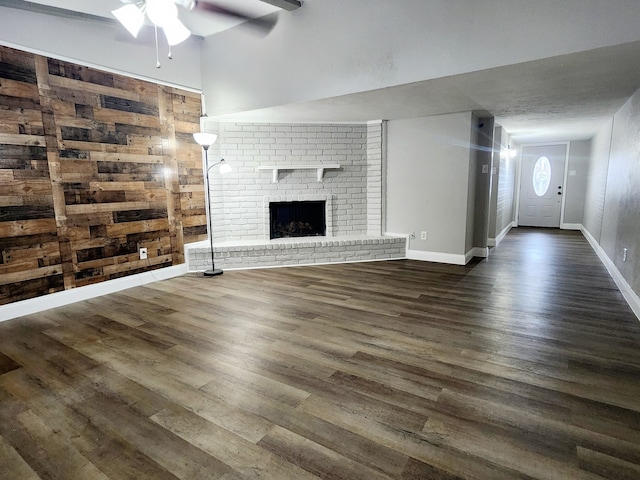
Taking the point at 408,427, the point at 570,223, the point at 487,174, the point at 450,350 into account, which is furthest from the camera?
the point at 570,223

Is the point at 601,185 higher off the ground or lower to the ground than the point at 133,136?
lower

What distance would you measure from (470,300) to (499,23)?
2.38 meters

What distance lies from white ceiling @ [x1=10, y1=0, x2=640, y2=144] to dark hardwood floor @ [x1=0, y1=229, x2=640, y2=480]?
2.03 meters

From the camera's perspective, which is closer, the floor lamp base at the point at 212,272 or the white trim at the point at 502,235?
the floor lamp base at the point at 212,272

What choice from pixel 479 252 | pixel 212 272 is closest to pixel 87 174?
pixel 212 272

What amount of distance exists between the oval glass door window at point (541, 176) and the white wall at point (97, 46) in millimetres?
8118

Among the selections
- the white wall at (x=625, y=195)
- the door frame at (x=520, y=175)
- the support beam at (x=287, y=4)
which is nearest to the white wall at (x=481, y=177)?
the white wall at (x=625, y=195)

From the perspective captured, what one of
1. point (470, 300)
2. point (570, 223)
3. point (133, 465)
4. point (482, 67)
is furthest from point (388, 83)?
point (570, 223)

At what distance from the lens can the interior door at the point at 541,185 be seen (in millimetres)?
8492

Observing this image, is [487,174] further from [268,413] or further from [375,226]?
[268,413]

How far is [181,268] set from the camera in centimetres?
463

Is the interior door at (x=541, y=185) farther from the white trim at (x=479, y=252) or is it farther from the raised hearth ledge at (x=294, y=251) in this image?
the raised hearth ledge at (x=294, y=251)

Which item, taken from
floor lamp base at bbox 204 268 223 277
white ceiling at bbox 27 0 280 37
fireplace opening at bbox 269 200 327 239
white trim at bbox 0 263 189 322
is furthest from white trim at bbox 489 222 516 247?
white trim at bbox 0 263 189 322

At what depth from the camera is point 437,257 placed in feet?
16.6
